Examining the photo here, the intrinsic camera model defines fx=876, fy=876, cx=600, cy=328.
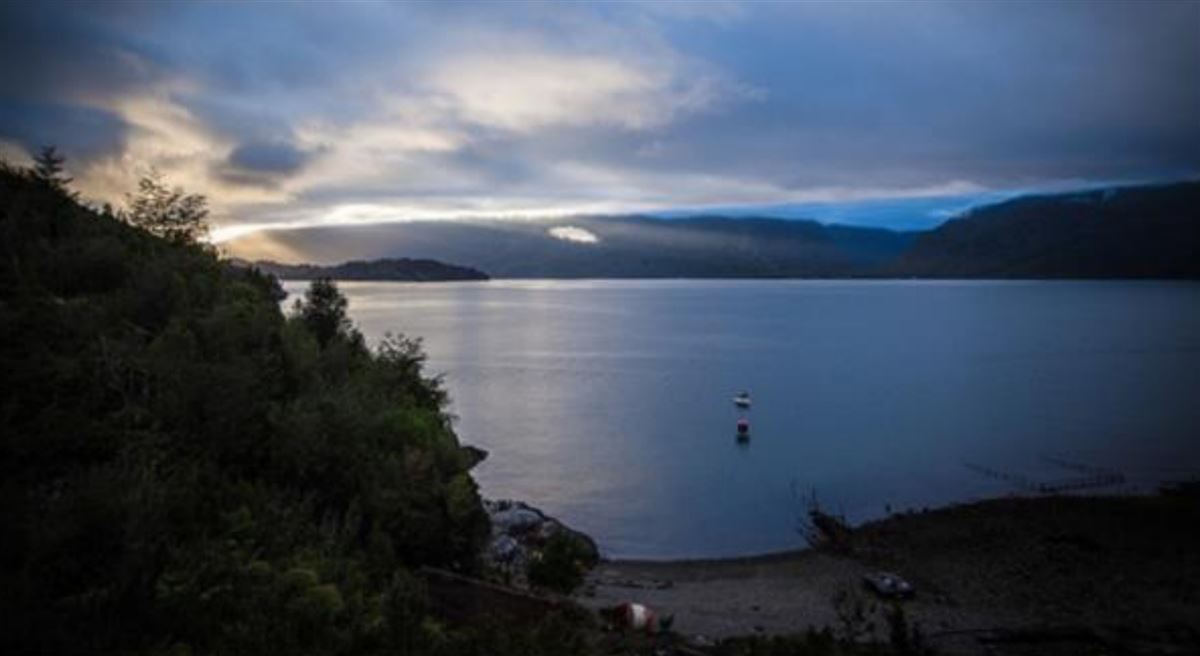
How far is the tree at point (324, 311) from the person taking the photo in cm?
3187

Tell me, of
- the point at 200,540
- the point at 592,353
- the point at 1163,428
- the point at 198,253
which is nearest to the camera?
the point at 200,540

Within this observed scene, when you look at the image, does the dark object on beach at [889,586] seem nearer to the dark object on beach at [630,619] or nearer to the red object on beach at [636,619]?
the dark object on beach at [630,619]

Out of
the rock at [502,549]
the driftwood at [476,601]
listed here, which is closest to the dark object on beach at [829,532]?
the rock at [502,549]

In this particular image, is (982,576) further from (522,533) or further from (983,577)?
(522,533)

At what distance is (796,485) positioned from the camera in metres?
47.9

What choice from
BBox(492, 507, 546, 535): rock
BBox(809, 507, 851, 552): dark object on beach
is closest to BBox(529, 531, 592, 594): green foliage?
BBox(492, 507, 546, 535): rock

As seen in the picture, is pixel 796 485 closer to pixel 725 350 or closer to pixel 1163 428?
pixel 1163 428

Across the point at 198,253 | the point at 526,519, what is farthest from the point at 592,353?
the point at 198,253

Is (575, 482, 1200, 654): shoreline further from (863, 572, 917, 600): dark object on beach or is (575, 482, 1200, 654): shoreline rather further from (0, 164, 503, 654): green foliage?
(0, 164, 503, 654): green foliage

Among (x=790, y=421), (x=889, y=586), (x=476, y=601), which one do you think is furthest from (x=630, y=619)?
(x=790, y=421)

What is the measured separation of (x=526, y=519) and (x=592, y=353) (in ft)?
263

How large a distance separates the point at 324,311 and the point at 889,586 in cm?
2266

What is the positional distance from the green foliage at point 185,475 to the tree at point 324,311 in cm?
951

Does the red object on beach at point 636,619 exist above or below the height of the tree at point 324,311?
below
